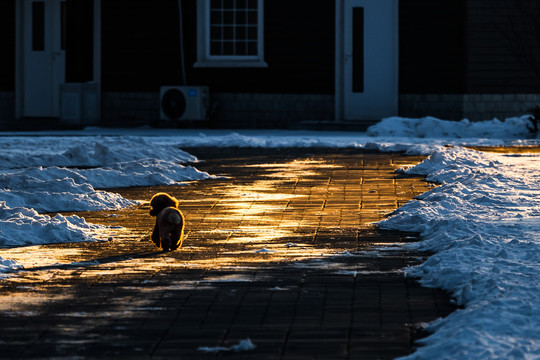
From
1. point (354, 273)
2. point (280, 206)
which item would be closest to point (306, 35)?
point (280, 206)

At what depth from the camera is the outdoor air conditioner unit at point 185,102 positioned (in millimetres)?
24531

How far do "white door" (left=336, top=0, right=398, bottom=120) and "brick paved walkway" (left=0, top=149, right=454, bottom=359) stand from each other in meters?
13.3

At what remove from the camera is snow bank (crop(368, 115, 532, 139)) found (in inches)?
855

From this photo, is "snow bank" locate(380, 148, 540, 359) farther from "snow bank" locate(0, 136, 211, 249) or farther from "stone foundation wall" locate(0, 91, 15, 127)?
"stone foundation wall" locate(0, 91, 15, 127)

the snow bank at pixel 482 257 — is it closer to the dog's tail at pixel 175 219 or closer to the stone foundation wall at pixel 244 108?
the dog's tail at pixel 175 219

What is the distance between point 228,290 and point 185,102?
18156mm

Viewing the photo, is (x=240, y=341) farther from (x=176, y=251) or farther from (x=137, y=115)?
(x=137, y=115)

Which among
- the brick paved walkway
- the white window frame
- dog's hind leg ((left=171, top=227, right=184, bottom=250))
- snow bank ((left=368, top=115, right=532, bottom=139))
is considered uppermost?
the white window frame

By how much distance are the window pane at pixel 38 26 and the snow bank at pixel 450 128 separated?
826 cm

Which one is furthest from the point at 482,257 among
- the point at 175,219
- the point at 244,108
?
the point at 244,108

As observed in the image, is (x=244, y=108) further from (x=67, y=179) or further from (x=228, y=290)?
(x=228, y=290)

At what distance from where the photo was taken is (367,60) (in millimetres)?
24203

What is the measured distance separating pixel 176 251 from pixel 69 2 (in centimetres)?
1726

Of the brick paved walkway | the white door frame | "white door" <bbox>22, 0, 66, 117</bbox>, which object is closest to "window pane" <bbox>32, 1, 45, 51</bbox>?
"white door" <bbox>22, 0, 66, 117</bbox>
